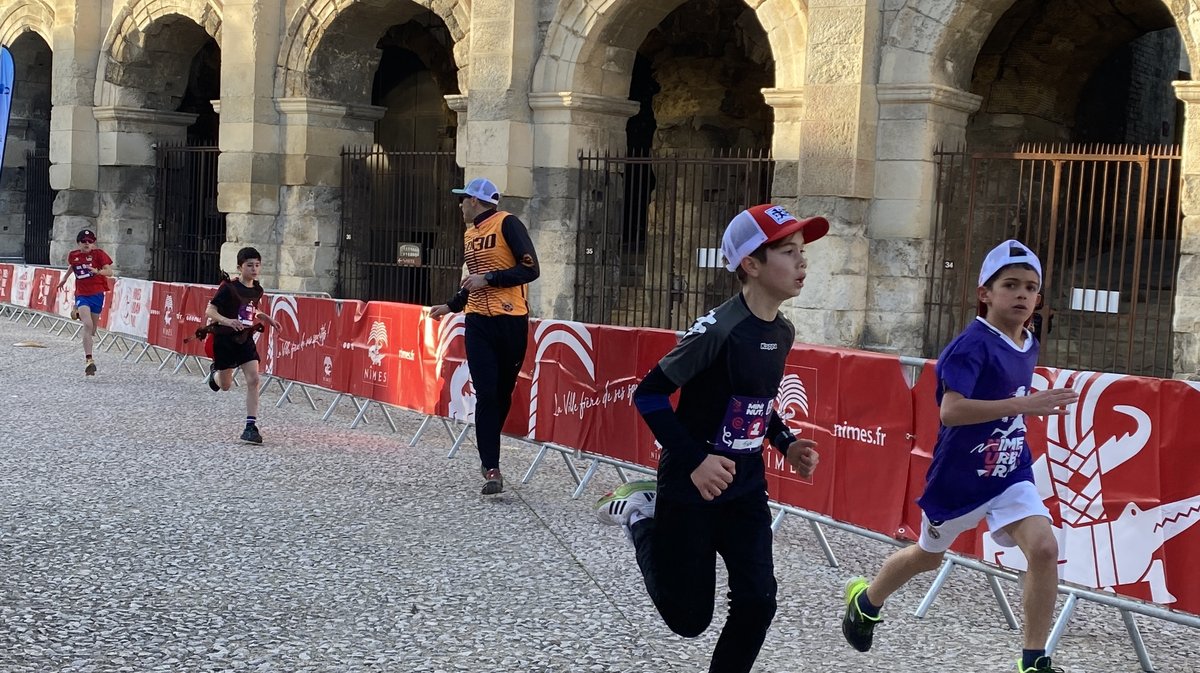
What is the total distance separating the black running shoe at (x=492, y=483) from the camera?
24.5ft

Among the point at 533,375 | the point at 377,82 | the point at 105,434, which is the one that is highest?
the point at 377,82

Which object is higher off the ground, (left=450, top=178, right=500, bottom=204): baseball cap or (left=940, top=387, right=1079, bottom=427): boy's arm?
(left=450, top=178, right=500, bottom=204): baseball cap

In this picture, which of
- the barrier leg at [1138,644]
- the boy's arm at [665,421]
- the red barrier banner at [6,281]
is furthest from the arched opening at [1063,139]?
the red barrier banner at [6,281]

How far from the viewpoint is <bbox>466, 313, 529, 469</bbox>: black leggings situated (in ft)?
24.5

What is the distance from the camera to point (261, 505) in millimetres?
6969

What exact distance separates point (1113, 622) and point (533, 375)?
387 cm

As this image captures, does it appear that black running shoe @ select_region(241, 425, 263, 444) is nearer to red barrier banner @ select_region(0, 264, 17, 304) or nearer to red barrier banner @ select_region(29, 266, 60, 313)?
red barrier banner @ select_region(29, 266, 60, 313)

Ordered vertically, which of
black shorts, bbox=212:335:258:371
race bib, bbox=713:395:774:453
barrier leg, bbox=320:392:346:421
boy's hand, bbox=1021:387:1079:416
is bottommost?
barrier leg, bbox=320:392:346:421

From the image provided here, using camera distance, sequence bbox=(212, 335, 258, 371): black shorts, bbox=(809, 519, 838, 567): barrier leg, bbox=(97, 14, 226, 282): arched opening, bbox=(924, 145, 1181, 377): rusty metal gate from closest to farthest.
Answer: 1. bbox=(809, 519, 838, 567): barrier leg
2. bbox=(212, 335, 258, 371): black shorts
3. bbox=(924, 145, 1181, 377): rusty metal gate
4. bbox=(97, 14, 226, 282): arched opening

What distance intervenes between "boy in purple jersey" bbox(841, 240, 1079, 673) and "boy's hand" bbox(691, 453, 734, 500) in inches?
Answer: 37.2

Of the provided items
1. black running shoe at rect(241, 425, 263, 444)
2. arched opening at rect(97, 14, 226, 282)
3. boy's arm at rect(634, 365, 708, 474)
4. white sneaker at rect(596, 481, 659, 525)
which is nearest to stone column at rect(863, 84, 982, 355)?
black running shoe at rect(241, 425, 263, 444)

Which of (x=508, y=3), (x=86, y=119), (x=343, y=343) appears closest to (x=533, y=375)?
(x=343, y=343)

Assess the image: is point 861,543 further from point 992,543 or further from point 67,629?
point 67,629

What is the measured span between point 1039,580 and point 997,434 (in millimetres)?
457
